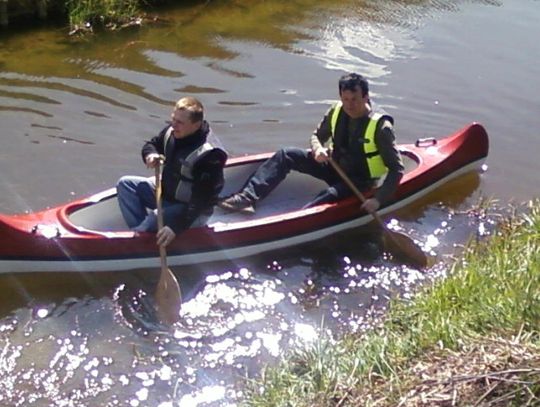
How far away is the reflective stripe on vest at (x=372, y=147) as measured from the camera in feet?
21.4

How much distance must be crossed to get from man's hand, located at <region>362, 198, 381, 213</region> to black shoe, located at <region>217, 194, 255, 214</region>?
32.0 inches

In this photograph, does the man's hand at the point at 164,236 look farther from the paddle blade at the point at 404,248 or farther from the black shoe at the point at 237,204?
the paddle blade at the point at 404,248

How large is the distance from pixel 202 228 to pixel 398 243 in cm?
154

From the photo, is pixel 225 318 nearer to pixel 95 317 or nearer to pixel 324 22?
pixel 95 317

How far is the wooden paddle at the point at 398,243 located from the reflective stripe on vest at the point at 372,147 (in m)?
0.20

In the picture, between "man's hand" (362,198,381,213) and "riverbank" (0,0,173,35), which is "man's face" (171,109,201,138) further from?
"riverbank" (0,0,173,35)

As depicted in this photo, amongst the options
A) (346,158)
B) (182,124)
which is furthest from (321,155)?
(182,124)

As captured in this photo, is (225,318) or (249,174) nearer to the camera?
(225,318)

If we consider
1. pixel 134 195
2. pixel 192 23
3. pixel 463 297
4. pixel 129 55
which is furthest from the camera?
pixel 192 23

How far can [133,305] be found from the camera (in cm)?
584

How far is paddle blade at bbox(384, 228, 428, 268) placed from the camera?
657 centimetres

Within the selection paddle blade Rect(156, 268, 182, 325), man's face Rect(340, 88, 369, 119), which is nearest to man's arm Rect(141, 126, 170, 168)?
paddle blade Rect(156, 268, 182, 325)

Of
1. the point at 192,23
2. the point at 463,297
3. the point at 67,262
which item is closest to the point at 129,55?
the point at 192,23

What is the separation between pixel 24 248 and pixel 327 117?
92.6 inches
